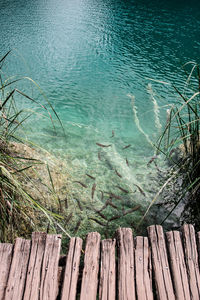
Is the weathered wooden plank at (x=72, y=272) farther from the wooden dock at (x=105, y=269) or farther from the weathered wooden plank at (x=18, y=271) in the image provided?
the weathered wooden plank at (x=18, y=271)

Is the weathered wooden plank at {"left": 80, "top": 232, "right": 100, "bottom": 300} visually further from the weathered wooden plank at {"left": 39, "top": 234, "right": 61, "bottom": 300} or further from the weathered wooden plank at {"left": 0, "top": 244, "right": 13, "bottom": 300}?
the weathered wooden plank at {"left": 0, "top": 244, "right": 13, "bottom": 300}

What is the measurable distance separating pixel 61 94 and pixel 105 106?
0.94m

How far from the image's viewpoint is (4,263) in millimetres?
1535

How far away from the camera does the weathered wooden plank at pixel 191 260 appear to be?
1.50 meters

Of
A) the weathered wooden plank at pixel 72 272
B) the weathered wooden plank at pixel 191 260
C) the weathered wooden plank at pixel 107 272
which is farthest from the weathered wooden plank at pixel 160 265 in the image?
the weathered wooden plank at pixel 72 272

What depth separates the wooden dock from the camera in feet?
4.81

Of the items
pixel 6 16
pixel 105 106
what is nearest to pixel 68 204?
pixel 105 106

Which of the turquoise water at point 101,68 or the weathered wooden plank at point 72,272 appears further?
the turquoise water at point 101,68

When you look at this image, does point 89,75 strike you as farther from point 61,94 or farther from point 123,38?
point 123,38

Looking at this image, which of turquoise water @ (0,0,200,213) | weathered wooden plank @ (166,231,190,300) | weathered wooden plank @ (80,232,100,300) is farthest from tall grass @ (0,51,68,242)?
weathered wooden plank @ (166,231,190,300)

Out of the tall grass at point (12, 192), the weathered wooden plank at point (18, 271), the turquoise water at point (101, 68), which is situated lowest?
the weathered wooden plank at point (18, 271)

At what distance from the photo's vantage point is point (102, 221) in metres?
2.53

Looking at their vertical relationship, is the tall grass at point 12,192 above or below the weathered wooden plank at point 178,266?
above

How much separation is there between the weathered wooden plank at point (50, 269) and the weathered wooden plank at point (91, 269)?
167 mm
